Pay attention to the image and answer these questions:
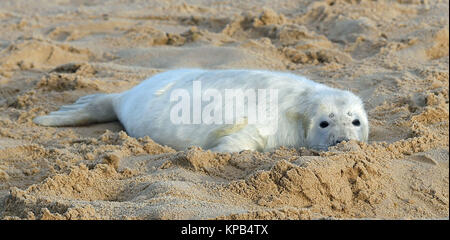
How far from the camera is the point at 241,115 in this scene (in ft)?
13.5

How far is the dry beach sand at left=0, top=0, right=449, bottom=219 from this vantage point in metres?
2.86

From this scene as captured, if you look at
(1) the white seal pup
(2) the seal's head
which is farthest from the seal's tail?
(2) the seal's head

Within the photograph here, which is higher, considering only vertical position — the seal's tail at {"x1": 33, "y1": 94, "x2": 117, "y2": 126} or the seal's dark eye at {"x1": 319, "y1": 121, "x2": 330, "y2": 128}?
the seal's dark eye at {"x1": 319, "y1": 121, "x2": 330, "y2": 128}

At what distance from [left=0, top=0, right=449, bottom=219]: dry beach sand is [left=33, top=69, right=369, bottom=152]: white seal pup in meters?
0.28

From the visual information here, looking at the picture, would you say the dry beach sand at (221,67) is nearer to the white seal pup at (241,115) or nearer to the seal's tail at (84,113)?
the seal's tail at (84,113)

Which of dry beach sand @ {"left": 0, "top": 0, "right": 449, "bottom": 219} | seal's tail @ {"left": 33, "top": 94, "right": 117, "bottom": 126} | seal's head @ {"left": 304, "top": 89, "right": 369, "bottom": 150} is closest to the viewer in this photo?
dry beach sand @ {"left": 0, "top": 0, "right": 449, "bottom": 219}

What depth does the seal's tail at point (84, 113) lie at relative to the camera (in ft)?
15.8

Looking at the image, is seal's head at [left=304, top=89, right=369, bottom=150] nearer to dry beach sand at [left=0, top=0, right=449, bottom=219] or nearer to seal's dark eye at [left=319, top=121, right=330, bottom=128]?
seal's dark eye at [left=319, top=121, right=330, bottom=128]

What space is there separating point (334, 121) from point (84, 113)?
208 cm

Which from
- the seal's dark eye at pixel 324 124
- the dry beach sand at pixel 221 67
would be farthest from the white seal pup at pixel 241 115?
the dry beach sand at pixel 221 67

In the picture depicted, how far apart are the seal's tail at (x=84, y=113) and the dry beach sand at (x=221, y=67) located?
8 centimetres

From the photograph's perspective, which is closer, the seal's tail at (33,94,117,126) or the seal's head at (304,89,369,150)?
the seal's head at (304,89,369,150)

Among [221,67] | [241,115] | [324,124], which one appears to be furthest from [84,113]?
A: [324,124]

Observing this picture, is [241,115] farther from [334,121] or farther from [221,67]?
[221,67]
